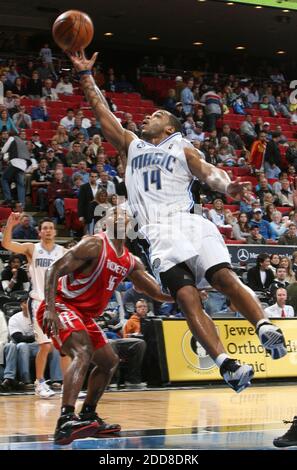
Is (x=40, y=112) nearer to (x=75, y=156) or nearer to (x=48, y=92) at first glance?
(x=48, y=92)

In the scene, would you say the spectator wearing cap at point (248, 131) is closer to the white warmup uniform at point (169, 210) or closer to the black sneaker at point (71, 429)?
the white warmup uniform at point (169, 210)

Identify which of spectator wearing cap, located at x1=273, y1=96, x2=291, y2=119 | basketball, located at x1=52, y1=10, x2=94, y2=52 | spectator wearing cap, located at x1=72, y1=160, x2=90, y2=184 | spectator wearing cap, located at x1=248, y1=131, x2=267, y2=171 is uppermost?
spectator wearing cap, located at x1=273, y1=96, x2=291, y2=119

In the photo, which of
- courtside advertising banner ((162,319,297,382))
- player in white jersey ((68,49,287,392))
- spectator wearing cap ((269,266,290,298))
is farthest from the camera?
spectator wearing cap ((269,266,290,298))

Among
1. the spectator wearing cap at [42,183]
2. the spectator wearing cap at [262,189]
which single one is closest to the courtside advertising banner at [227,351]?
the spectator wearing cap at [42,183]

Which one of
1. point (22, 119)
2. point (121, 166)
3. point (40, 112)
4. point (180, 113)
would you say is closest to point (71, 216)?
point (121, 166)

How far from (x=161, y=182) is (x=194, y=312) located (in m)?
1.05

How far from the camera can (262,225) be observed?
59.5 feet

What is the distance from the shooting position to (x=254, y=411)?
974cm

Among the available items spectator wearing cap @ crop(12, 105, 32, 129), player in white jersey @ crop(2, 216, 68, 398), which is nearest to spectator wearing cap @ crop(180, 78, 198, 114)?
spectator wearing cap @ crop(12, 105, 32, 129)

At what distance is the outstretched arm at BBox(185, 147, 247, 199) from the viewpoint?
6.58m

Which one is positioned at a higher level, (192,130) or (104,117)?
(192,130)

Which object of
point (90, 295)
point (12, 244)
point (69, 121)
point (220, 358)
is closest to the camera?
point (220, 358)

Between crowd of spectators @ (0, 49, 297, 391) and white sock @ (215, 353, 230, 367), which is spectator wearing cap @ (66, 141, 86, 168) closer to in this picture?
crowd of spectators @ (0, 49, 297, 391)

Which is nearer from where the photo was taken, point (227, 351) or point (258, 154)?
point (227, 351)
